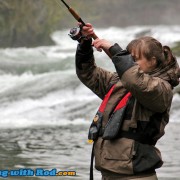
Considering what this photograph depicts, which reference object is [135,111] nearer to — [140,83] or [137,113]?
[137,113]

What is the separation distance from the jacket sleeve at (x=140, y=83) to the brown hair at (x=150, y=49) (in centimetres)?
A: 16

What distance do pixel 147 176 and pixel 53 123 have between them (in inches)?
318

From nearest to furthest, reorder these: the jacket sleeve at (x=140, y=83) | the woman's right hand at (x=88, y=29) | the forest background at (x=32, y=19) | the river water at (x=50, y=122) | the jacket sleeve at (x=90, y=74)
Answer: the jacket sleeve at (x=140, y=83) → the woman's right hand at (x=88, y=29) → the jacket sleeve at (x=90, y=74) → the river water at (x=50, y=122) → the forest background at (x=32, y=19)

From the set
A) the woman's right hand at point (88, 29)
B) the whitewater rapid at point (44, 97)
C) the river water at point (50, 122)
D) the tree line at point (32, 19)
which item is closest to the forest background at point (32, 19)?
the tree line at point (32, 19)

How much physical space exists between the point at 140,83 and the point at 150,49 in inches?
11.5

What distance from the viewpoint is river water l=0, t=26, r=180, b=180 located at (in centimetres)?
722

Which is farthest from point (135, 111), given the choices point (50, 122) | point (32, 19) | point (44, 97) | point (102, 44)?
point (32, 19)

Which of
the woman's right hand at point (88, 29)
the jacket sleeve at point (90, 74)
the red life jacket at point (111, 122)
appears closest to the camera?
the red life jacket at point (111, 122)

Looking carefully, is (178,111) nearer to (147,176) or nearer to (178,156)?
(178,156)

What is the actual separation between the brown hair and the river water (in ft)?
10.7

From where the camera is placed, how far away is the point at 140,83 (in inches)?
120

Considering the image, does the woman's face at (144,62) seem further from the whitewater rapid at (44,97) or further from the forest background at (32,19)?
the forest background at (32,19)

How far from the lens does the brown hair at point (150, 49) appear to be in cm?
326

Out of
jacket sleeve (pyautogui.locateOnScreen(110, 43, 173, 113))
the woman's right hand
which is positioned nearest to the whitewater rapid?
the woman's right hand
